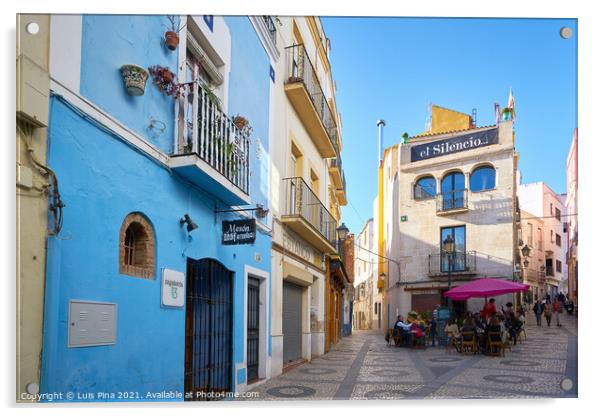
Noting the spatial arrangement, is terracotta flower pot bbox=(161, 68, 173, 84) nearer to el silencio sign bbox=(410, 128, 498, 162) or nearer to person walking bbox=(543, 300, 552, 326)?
el silencio sign bbox=(410, 128, 498, 162)

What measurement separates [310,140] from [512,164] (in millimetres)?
4133

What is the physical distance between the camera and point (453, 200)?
6.14m

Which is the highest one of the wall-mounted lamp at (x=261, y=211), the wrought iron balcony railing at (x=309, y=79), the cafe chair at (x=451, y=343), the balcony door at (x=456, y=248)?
→ the wrought iron balcony railing at (x=309, y=79)

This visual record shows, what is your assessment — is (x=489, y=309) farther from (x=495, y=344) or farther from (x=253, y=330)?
(x=253, y=330)

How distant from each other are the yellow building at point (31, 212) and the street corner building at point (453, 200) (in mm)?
3371

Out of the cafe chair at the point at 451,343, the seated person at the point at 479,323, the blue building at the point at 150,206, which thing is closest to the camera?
the blue building at the point at 150,206

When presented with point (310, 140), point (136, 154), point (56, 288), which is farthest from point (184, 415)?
point (310, 140)

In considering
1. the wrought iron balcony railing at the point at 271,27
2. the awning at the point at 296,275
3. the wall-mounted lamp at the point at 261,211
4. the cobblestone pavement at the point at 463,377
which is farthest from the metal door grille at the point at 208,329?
the wrought iron balcony railing at the point at 271,27

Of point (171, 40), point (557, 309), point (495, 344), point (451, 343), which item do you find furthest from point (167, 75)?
point (451, 343)

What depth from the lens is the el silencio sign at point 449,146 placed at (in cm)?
589

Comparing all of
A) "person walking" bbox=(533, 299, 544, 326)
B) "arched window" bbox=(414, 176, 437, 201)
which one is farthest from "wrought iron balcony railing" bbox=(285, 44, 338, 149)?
"person walking" bbox=(533, 299, 544, 326)

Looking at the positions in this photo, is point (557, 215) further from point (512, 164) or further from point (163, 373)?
point (163, 373)

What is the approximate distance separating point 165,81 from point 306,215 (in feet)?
13.9

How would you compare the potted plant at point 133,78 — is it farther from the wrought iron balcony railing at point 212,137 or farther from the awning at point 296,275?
the awning at point 296,275
